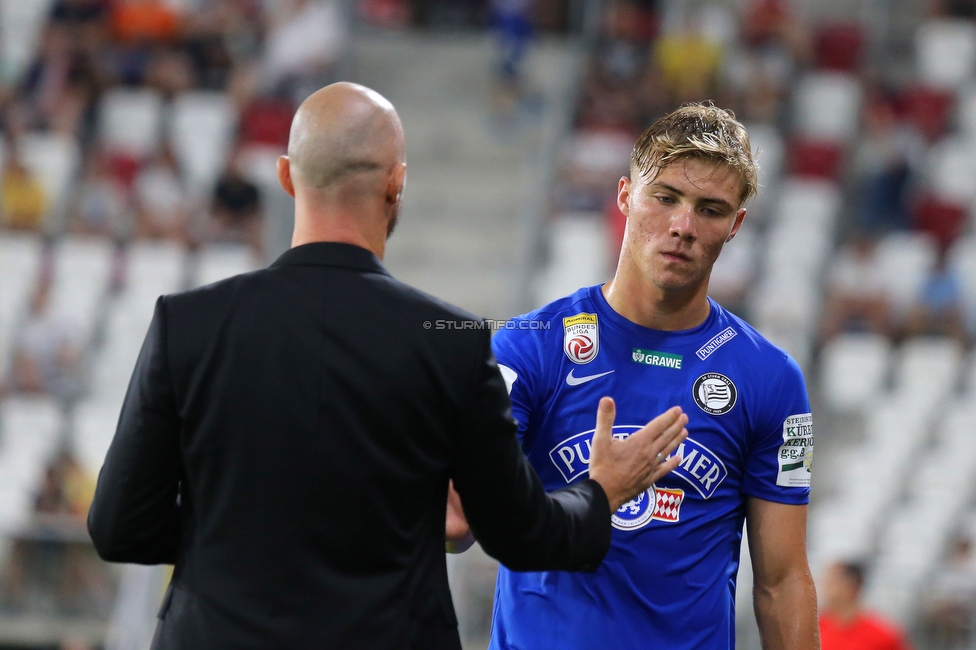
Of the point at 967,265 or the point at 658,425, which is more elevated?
the point at 967,265

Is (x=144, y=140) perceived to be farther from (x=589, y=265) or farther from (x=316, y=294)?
(x=316, y=294)

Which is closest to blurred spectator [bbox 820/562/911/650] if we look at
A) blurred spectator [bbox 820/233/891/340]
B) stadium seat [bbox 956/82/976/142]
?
blurred spectator [bbox 820/233/891/340]

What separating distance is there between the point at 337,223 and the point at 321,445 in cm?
Answer: 47

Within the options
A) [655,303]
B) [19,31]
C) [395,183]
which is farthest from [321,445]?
[19,31]

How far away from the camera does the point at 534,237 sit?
37.7 ft

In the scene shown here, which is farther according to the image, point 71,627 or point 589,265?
point 589,265

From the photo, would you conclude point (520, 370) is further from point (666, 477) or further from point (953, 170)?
point (953, 170)

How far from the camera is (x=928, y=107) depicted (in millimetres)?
12562

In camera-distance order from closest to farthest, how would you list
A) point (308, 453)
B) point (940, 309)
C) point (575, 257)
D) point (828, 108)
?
1. point (308, 453)
2. point (940, 309)
3. point (575, 257)
4. point (828, 108)

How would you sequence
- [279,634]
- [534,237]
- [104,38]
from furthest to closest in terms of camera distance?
[104,38] → [534,237] → [279,634]

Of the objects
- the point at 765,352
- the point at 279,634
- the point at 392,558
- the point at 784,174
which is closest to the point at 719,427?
the point at 765,352

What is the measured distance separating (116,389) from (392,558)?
28.4 feet

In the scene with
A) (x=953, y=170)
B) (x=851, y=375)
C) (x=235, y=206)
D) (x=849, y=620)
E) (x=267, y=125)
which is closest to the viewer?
(x=849, y=620)

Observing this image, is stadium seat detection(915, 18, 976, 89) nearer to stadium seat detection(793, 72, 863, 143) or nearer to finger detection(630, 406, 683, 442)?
stadium seat detection(793, 72, 863, 143)
